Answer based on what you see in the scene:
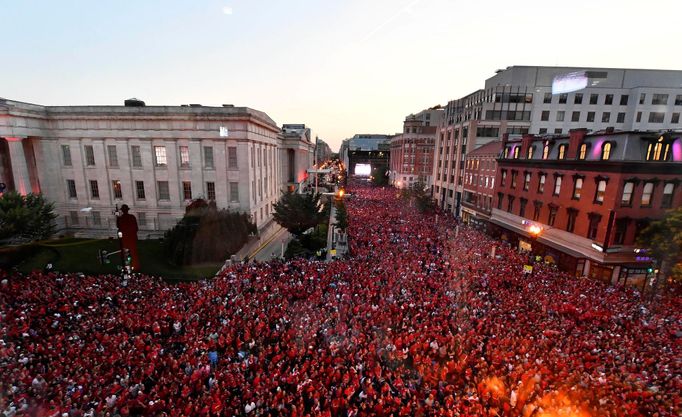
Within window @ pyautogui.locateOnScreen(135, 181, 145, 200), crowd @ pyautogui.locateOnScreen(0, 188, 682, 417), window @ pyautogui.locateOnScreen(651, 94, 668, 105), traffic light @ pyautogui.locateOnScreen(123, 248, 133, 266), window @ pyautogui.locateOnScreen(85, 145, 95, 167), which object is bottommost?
crowd @ pyautogui.locateOnScreen(0, 188, 682, 417)

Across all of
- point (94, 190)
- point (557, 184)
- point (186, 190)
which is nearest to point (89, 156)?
point (94, 190)

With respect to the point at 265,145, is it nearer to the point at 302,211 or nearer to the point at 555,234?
the point at 302,211

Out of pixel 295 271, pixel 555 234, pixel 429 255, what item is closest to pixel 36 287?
pixel 295 271

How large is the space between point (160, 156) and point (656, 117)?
6817cm

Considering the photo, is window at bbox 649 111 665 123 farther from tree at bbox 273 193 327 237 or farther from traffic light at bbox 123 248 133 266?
traffic light at bbox 123 248 133 266

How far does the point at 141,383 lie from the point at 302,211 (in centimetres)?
2159

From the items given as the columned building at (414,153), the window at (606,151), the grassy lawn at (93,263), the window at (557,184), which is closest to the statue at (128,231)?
the grassy lawn at (93,263)

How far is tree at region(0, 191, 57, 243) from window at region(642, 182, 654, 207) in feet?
145

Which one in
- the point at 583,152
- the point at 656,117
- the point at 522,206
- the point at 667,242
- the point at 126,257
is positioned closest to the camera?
the point at 126,257

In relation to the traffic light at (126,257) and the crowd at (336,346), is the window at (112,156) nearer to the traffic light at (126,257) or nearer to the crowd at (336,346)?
the crowd at (336,346)

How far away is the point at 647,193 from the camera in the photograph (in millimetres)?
21578

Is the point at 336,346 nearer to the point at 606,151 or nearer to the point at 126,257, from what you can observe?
the point at 126,257

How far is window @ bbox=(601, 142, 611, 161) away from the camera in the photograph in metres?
22.4

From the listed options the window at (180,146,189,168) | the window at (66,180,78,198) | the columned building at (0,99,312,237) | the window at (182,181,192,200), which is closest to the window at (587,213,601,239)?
the columned building at (0,99,312,237)
